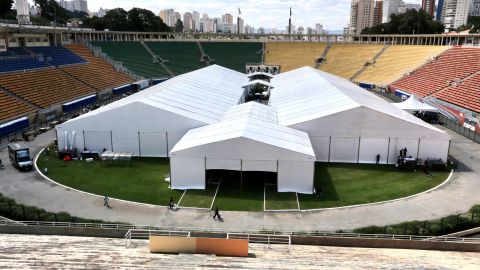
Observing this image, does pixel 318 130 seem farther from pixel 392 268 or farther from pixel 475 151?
pixel 392 268

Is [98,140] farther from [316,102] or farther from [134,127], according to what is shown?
[316,102]

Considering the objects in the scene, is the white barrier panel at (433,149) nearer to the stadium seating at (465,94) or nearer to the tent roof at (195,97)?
the tent roof at (195,97)

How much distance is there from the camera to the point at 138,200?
23062mm

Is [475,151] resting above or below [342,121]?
below

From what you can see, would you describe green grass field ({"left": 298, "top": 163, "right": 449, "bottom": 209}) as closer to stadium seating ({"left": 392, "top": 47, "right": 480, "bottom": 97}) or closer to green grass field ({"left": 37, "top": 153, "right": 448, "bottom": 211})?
green grass field ({"left": 37, "top": 153, "right": 448, "bottom": 211})

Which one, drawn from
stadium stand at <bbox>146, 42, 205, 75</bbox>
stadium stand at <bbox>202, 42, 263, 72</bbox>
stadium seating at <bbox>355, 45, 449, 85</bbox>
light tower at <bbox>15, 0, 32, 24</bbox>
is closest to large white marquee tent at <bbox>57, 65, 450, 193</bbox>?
stadium seating at <bbox>355, 45, 449, 85</bbox>

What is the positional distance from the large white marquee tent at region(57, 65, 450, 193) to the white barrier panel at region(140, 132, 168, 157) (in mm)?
77

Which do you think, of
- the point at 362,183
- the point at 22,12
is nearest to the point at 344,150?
the point at 362,183

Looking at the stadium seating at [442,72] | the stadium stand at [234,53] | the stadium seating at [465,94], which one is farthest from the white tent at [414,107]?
the stadium stand at [234,53]

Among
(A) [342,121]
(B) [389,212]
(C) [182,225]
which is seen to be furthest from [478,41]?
(C) [182,225]

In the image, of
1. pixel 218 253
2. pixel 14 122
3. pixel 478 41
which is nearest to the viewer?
pixel 218 253

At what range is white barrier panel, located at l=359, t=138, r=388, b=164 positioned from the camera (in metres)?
29.4

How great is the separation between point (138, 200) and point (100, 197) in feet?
7.94

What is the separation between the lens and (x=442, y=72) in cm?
5869
